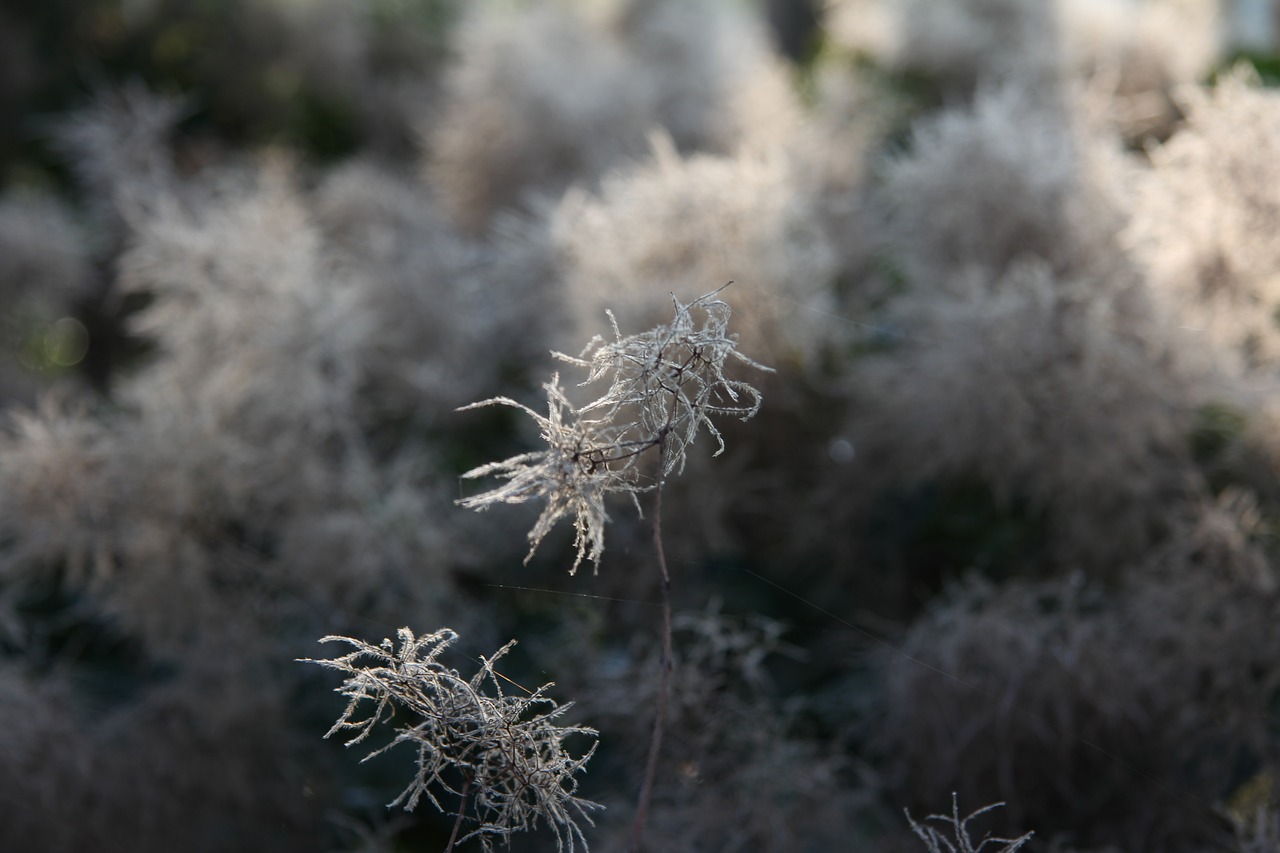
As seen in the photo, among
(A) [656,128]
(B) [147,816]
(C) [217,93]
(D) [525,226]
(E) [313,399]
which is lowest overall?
(B) [147,816]

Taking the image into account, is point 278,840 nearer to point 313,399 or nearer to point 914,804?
point 313,399

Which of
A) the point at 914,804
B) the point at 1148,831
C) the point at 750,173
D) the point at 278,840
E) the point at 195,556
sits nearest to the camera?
the point at 1148,831

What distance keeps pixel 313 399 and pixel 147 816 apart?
2.01 feet

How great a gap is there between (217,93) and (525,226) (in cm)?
167

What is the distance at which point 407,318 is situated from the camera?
2029mm

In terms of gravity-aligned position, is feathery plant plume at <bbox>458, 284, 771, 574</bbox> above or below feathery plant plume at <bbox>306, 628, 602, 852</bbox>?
above

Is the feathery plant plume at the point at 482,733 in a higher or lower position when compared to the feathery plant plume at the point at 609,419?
lower

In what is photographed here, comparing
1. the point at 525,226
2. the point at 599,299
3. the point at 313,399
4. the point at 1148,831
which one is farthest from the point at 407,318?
the point at 1148,831

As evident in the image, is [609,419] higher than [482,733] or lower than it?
higher

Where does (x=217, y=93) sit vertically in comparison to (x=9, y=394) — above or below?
above

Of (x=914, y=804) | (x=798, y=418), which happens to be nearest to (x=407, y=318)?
(x=798, y=418)

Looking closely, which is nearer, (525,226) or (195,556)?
(195,556)

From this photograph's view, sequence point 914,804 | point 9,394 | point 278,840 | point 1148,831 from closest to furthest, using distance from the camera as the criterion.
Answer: point 1148,831 < point 914,804 < point 278,840 < point 9,394

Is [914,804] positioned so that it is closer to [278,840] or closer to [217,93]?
[278,840]
